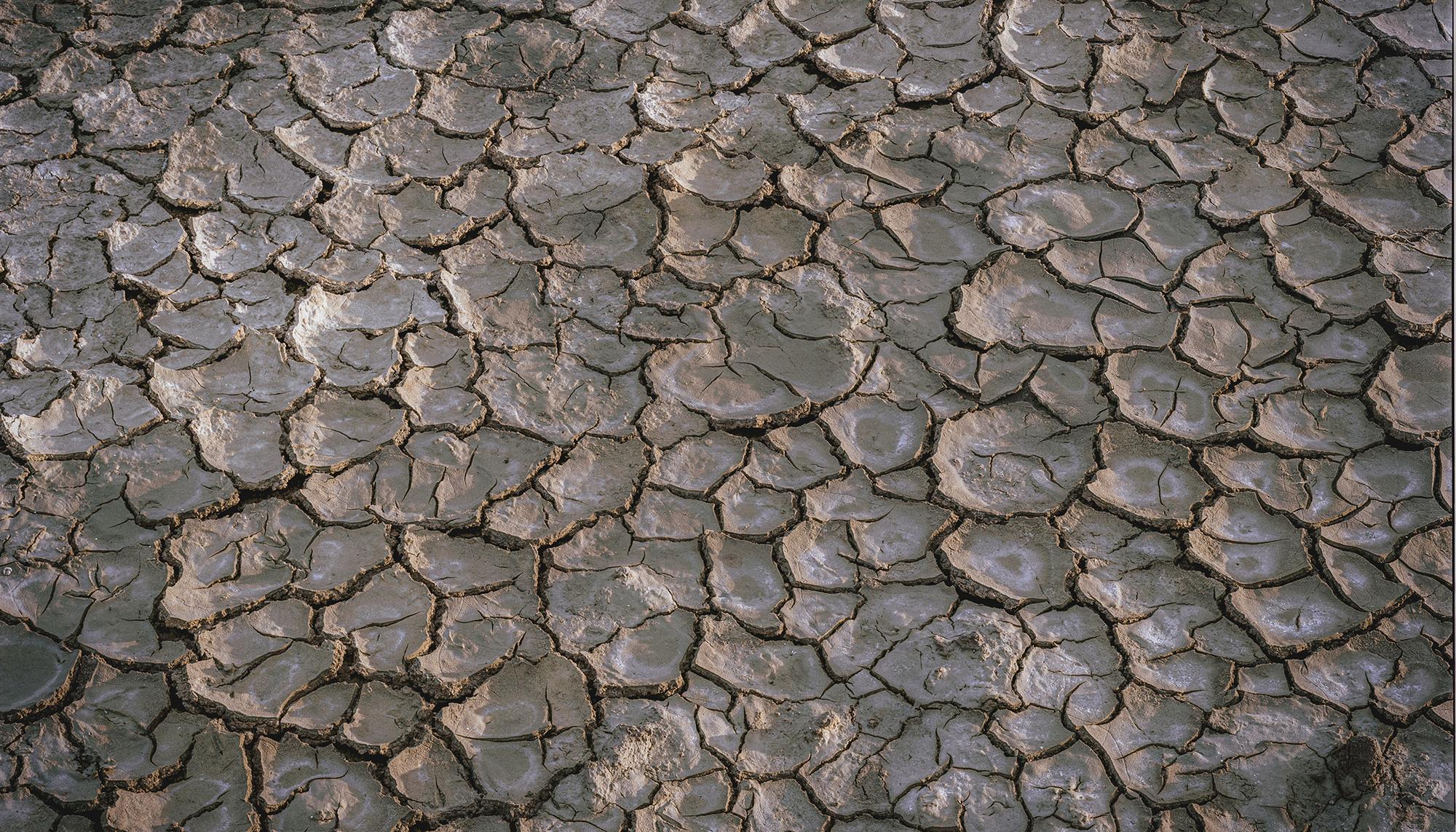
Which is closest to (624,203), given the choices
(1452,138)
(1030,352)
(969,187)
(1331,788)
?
(969,187)

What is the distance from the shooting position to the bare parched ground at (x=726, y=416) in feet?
5.93

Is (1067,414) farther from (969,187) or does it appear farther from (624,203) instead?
(624,203)

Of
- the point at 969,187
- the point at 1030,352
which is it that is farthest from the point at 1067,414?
the point at 969,187

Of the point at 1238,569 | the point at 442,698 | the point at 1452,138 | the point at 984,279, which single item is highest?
the point at 1452,138

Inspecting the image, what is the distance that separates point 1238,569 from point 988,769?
2.16ft

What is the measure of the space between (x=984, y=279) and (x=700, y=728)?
47.4 inches

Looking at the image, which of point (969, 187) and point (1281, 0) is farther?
point (1281, 0)

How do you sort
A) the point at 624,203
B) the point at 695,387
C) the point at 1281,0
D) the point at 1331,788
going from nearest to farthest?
the point at 1331,788 < the point at 695,387 < the point at 624,203 < the point at 1281,0

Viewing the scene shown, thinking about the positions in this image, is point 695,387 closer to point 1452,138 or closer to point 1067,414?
point 1067,414

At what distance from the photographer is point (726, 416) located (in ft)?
7.19

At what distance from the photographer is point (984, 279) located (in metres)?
2.36

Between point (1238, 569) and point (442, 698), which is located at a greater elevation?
point (1238, 569)

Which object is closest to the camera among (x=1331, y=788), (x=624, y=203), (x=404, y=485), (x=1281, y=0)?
(x=1331, y=788)

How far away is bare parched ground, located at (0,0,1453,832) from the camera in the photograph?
5.93ft
